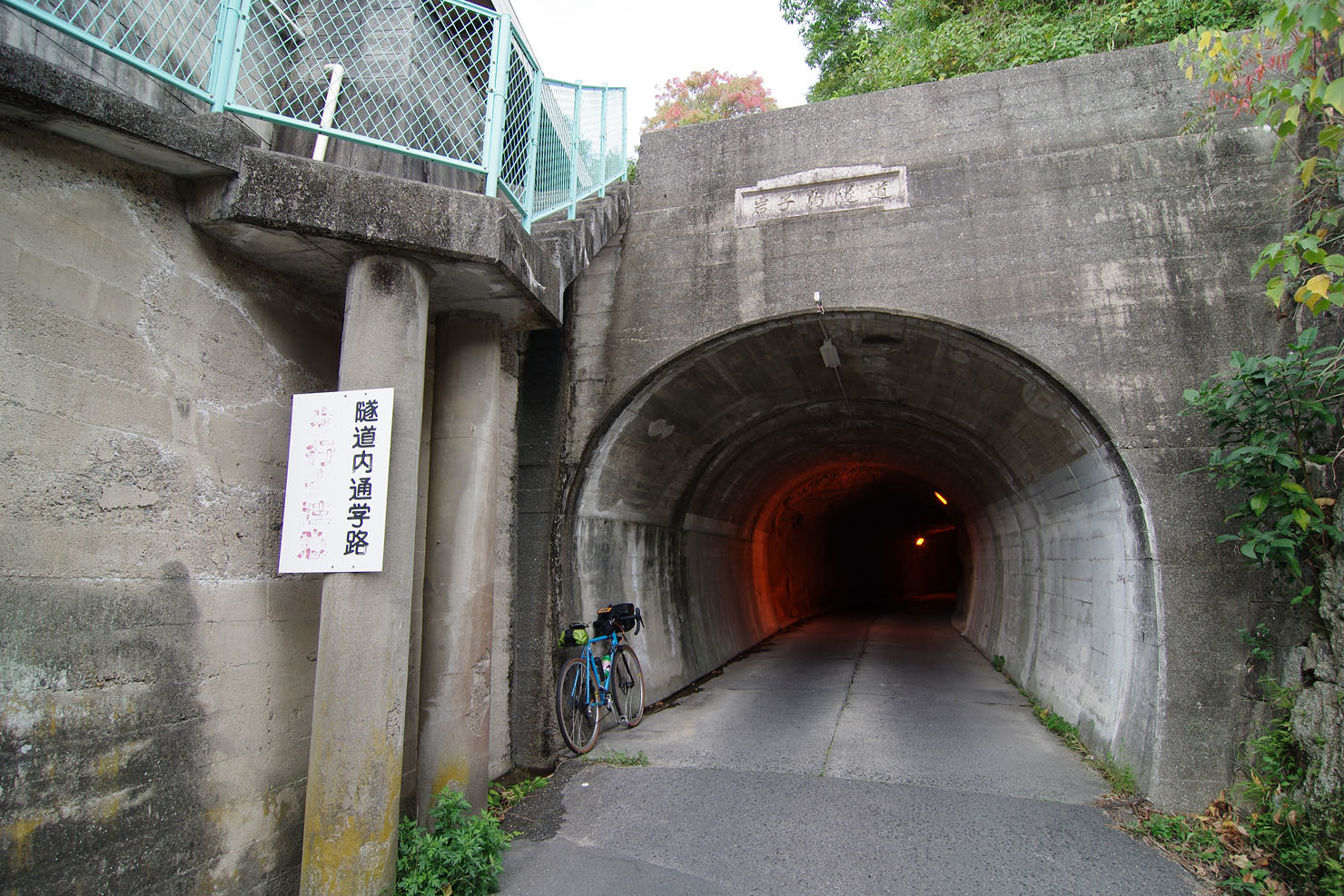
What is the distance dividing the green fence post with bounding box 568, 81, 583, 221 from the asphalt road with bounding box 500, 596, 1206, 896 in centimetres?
459

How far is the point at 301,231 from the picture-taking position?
3.63 meters

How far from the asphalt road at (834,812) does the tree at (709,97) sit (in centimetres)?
2279

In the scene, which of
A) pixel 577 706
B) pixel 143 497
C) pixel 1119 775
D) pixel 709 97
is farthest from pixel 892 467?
pixel 709 97

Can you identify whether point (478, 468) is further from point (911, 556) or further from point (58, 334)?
point (911, 556)

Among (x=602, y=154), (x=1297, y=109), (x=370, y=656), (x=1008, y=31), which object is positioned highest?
(x=1008, y=31)

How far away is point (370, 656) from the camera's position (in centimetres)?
356

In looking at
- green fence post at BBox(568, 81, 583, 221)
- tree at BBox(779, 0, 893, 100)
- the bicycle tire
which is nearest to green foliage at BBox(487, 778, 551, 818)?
the bicycle tire

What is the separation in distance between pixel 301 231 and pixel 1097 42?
28.2ft

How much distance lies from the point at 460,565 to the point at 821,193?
4298 millimetres

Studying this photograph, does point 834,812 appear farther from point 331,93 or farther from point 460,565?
point 331,93

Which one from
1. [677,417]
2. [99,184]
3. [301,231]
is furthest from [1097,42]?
[99,184]

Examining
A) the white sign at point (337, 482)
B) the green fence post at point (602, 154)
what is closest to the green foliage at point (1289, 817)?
the white sign at point (337, 482)

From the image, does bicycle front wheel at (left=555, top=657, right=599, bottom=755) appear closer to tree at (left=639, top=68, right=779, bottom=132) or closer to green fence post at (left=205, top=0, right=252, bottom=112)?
green fence post at (left=205, top=0, right=252, bottom=112)

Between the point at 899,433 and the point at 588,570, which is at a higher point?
the point at 899,433
